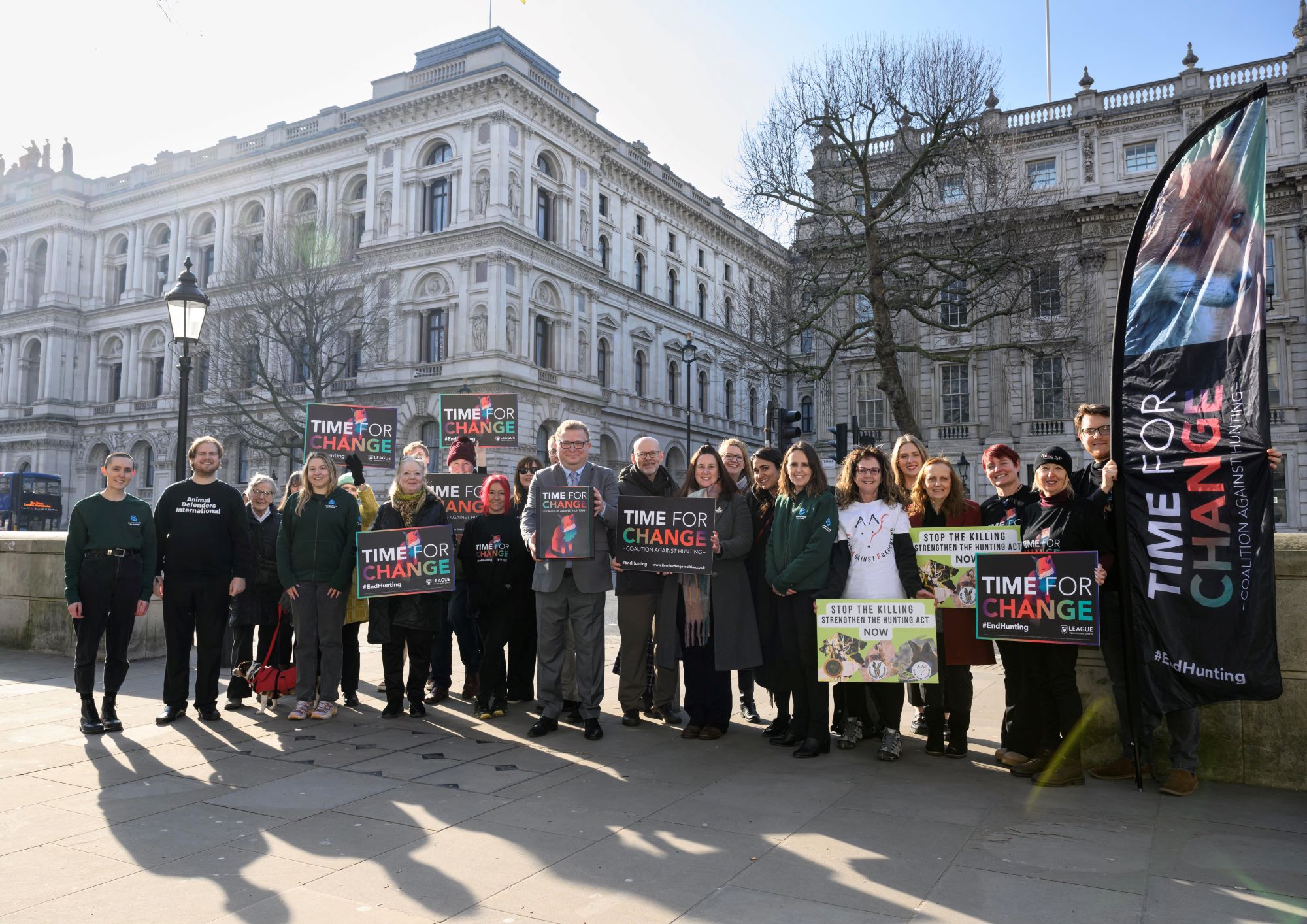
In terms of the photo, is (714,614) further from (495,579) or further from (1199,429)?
(1199,429)

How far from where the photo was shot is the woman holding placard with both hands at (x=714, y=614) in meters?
7.14

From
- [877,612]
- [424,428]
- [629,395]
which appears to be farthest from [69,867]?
A: [629,395]

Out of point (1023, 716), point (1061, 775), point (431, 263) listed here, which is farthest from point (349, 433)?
point (431, 263)

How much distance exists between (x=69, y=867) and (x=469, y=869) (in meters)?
1.85

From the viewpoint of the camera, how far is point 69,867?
4383mm

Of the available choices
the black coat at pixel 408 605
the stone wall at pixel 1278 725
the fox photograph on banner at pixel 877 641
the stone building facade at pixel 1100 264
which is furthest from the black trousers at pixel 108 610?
the stone building facade at pixel 1100 264

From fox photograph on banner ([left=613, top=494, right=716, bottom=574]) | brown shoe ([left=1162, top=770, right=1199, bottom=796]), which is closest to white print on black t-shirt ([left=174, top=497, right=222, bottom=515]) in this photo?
fox photograph on banner ([left=613, top=494, right=716, bottom=574])

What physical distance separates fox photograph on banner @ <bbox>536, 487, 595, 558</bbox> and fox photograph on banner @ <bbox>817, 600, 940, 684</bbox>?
6.35 ft

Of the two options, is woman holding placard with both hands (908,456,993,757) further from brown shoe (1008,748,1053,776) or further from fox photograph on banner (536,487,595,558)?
fox photograph on banner (536,487,595,558)

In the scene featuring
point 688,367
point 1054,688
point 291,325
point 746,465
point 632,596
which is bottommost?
point 1054,688

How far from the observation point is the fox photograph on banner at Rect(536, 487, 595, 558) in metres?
7.26

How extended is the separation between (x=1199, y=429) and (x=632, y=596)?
13.7 feet

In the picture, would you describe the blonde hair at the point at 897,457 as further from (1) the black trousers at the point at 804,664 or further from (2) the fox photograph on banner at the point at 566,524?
→ (2) the fox photograph on banner at the point at 566,524

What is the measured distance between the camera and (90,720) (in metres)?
7.20
